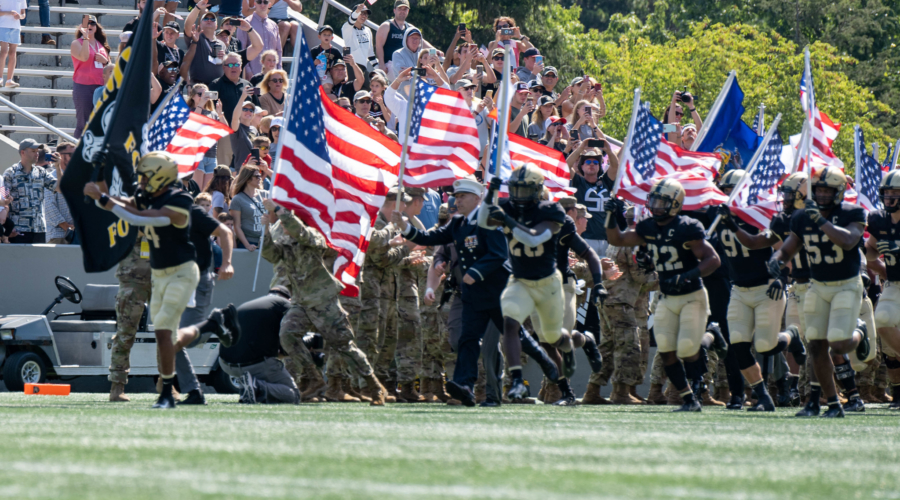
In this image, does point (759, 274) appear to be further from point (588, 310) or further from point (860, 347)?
point (588, 310)

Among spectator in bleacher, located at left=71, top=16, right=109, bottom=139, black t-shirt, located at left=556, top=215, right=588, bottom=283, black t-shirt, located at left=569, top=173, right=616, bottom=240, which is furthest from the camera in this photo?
spectator in bleacher, located at left=71, top=16, right=109, bottom=139

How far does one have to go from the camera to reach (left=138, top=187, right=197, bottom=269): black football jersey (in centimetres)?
1048

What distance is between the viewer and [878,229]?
13156mm

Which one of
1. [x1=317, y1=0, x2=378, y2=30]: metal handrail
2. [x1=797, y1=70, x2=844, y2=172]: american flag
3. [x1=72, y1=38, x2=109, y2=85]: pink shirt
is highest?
[x1=317, y1=0, x2=378, y2=30]: metal handrail

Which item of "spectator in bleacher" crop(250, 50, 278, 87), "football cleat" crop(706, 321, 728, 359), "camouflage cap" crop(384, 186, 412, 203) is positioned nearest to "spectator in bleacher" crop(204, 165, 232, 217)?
"camouflage cap" crop(384, 186, 412, 203)

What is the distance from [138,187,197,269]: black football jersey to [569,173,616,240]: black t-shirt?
7316 mm

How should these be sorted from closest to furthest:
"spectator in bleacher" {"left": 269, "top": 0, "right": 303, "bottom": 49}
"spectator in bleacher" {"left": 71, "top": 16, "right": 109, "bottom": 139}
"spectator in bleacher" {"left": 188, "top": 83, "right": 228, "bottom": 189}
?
"spectator in bleacher" {"left": 188, "top": 83, "right": 228, "bottom": 189} < "spectator in bleacher" {"left": 71, "top": 16, "right": 109, "bottom": 139} < "spectator in bleacher" {"left": 269, "top": 0, "right": 303, "bottom": 49}

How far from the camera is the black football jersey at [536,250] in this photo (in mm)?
11492

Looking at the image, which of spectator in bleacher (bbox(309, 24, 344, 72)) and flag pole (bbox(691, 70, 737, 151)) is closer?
flag pole (bbox(691, 70, 737, 151))

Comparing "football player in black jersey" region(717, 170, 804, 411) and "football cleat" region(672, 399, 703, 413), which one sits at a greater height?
"football player in black jersey" region(717, 170, 804, 411)

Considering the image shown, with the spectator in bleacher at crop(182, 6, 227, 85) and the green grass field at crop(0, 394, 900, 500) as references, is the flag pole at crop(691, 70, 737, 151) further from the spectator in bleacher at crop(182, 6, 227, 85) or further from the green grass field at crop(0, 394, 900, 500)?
the spectator in bleacher at crop(182, 6, 227, 85)

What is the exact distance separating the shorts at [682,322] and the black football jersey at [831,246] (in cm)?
108

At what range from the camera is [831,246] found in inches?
444

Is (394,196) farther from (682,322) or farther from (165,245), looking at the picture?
(165,245)
